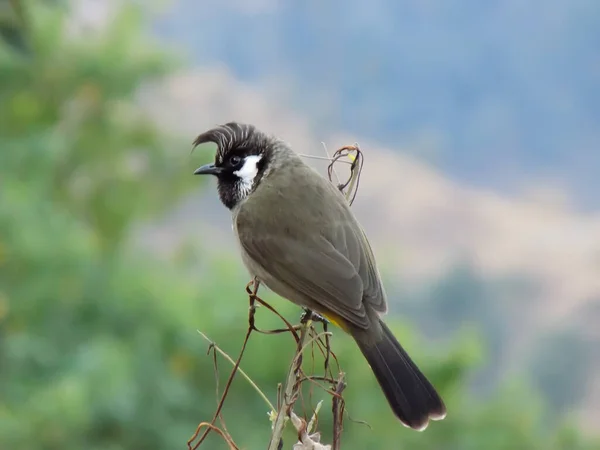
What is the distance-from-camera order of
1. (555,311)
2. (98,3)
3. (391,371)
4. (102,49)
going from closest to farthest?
1. (391,371)
2. (102,49)
3. (98,3)
4. (555,311)

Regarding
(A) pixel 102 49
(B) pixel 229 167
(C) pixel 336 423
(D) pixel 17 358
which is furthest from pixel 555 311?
(C) pixel 336 423

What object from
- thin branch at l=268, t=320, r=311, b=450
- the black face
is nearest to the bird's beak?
the black face

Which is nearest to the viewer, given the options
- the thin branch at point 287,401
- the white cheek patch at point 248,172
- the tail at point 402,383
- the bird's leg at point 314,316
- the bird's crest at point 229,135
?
the thin branch at point 287,401

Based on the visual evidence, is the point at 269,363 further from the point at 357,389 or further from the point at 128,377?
the point at 128,377

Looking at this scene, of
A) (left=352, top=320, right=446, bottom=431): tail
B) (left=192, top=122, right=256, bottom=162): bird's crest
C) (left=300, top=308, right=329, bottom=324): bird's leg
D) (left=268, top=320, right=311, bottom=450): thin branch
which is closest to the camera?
(left=268, top=320, right=311, bottom=450): thin branch

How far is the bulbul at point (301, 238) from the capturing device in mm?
1434

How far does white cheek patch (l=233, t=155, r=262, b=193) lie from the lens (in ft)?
5.32

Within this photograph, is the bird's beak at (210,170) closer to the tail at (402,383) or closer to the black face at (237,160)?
the black face at (237,160)

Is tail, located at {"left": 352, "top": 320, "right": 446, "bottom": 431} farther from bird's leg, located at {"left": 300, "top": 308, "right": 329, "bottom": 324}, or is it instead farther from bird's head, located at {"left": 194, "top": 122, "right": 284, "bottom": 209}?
bird's head, located at {"left": 194, "top": 122, "right": 284, "bottom": 209}

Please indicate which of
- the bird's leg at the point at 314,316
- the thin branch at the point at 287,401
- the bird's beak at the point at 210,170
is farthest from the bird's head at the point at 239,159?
the thin branch at the point at 287,401

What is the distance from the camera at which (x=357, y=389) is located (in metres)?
4.42

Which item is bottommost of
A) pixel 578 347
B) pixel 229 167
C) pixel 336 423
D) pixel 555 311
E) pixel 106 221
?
pixel 336 423

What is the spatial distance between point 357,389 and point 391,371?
3116mm

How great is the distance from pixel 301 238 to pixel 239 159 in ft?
0.58
